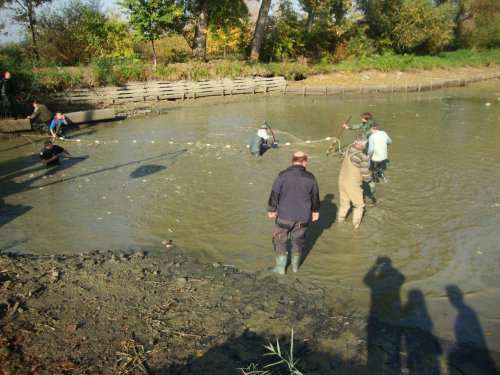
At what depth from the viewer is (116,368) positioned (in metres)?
4.13

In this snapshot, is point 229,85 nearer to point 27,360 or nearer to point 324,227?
point 324,227

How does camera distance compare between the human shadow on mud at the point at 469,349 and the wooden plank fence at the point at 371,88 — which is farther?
the wooden plank fence at the point at 371,88

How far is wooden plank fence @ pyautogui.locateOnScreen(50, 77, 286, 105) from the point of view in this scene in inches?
778

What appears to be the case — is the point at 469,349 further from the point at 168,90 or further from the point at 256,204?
the point at 168,90

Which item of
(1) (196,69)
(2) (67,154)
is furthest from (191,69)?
(2) (67,154)

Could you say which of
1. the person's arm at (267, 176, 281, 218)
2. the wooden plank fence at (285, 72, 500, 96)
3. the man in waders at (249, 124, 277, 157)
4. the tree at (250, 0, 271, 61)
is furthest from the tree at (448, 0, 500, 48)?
the person's arm at (267, 176, 281, 218)

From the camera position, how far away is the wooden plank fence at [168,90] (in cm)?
1977

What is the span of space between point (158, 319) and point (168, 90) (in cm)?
1910

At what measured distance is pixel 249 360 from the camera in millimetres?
4352

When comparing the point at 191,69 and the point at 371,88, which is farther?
the point at 371,88

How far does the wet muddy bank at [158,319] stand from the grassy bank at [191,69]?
14.3 metres

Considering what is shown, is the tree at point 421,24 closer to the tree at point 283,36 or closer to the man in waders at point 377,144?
the tree at point 283,36

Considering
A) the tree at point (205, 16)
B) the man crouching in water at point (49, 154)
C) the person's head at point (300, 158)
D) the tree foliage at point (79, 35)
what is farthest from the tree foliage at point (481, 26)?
the person's head at point (300, 158)

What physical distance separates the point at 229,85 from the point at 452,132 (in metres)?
13.3
